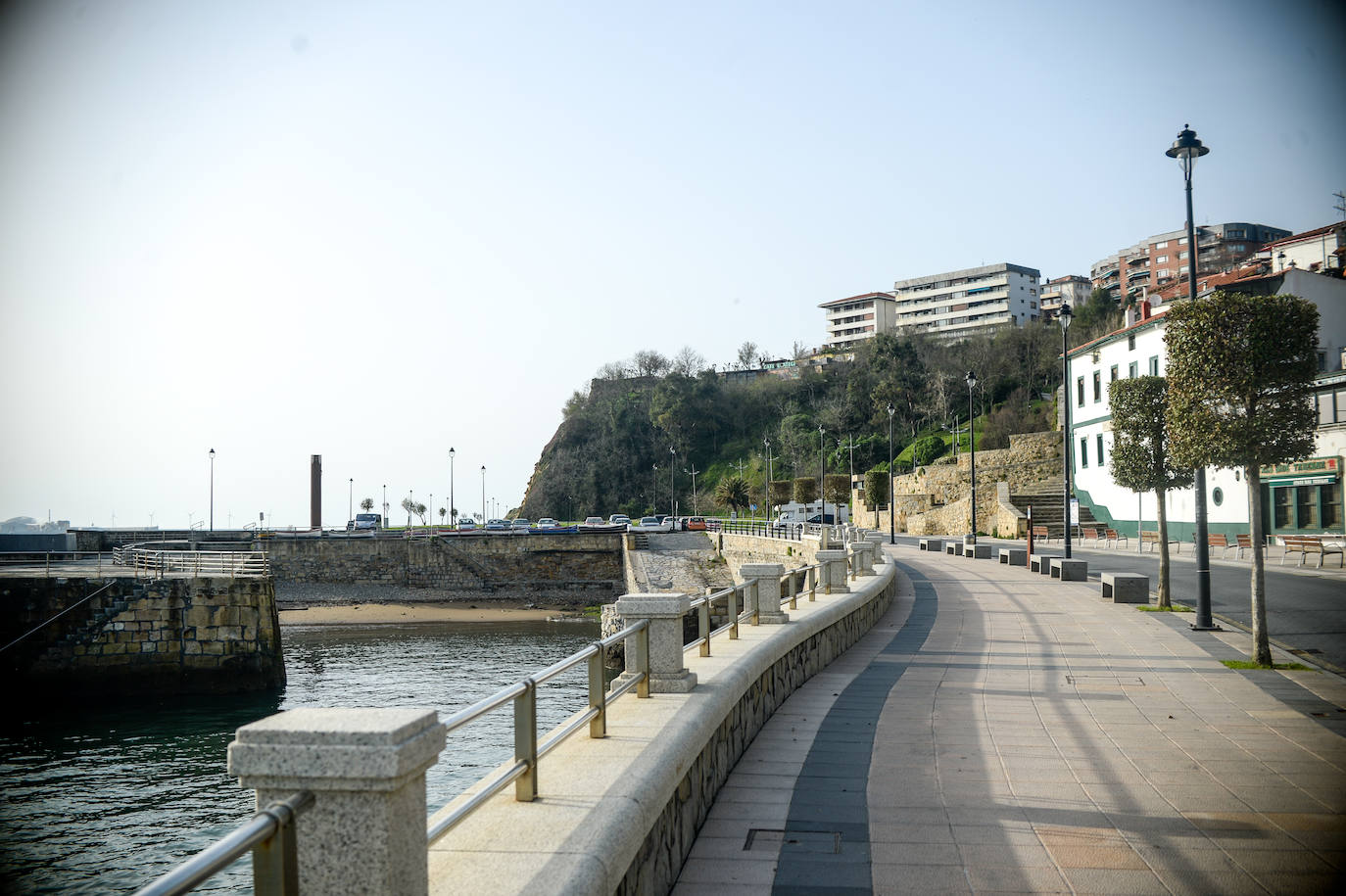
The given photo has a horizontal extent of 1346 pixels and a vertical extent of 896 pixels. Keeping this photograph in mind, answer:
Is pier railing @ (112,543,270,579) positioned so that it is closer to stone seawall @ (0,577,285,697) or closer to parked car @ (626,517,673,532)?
stone seawall @ (0,577,285,697)

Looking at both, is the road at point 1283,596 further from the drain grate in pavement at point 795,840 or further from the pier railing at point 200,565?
the pier railing at point 200,565

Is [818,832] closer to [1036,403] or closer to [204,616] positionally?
[204,616]

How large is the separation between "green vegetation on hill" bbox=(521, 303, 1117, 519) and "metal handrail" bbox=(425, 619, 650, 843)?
7468 centimetres

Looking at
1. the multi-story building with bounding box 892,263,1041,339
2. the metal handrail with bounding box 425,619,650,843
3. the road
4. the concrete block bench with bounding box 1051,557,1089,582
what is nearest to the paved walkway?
the metal handrail with bounding box 425,619,650,843

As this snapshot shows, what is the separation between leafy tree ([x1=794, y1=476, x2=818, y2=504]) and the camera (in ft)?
277

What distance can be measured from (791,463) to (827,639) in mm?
88159

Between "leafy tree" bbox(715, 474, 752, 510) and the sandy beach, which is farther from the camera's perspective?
"leafy tree" bbox(715, 474, 752, 510)

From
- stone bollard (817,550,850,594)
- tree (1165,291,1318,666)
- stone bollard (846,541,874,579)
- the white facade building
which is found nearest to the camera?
tree (1165,291,1318,666)

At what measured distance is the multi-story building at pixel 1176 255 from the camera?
9425 cm

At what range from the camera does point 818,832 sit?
5.79 m

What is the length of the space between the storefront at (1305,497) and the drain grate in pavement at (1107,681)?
74.3 ft

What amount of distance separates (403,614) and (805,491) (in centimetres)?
4235

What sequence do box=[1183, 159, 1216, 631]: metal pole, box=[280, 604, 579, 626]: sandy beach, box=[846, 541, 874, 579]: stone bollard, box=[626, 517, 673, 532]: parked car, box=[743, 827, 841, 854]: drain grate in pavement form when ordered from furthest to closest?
1. box=[626, 517, 673, 532]: parked car
2. box=[280, 604, 579, 626]: sandy beach
3. box=[846, 541, 874, 579]: stone bollard
4. box=[1183, 159, 1216, 631]: metal pole
5. box=[743, 827, 841, 854]: drain grate in pavement

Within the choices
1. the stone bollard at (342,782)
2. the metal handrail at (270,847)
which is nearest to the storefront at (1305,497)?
the stone bollard at (342,782)
